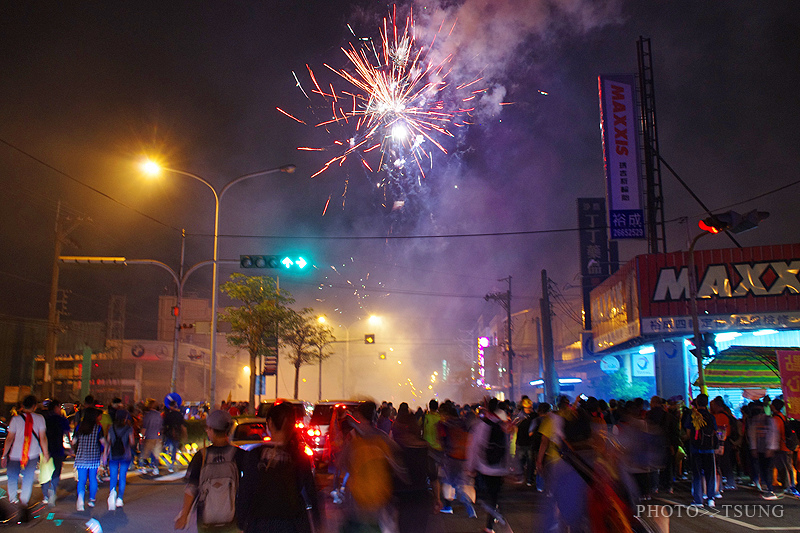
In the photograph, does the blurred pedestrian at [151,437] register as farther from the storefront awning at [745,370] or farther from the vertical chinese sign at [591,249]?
the vertical chinese sign at [591,249]

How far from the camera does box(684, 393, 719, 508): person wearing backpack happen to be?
1146 cm

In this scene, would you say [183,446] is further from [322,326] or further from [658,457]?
[322,326]

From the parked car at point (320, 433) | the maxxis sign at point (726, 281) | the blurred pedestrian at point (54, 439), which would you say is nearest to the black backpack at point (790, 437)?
the parked car at point (320, 433)

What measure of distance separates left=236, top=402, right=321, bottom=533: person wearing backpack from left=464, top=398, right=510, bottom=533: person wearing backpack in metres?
4.29

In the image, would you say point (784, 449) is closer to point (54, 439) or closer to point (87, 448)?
point (87, 448)

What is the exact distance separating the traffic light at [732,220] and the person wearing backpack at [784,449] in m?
4.95

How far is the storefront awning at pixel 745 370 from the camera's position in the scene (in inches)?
727

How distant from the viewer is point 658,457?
1084 cm

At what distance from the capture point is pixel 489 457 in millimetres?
8383

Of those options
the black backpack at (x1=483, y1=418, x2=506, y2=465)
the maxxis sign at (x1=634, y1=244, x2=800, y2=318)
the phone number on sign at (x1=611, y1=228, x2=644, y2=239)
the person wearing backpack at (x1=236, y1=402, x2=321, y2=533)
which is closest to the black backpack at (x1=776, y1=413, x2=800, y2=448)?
the black backpack at (x1=483, y1=418, x2=506, y2=465)

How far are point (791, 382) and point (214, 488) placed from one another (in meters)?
14.6

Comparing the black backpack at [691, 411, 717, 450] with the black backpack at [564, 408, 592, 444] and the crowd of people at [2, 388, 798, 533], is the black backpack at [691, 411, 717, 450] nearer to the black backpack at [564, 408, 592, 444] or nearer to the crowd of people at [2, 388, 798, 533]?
the crowd of people at [2, 388, 798, 533]

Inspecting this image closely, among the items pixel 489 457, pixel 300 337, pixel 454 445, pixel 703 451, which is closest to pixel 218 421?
pixel 489 457

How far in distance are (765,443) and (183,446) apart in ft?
52.3
